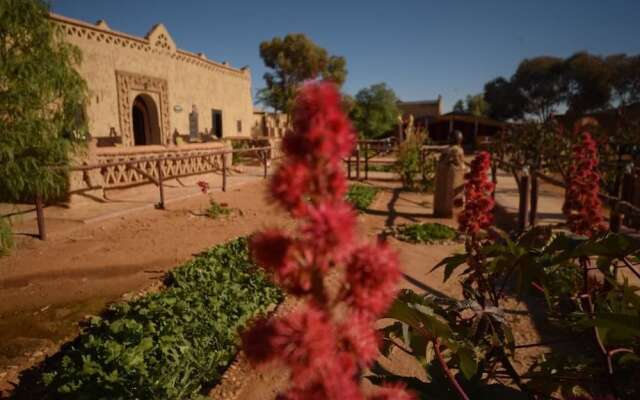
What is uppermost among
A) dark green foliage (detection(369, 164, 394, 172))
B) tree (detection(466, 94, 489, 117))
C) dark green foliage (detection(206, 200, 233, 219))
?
tree (detection(466, 94, 489, 117))

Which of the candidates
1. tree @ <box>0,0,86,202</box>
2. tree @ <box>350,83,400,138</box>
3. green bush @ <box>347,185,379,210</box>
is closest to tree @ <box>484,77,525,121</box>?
tree @ <box>350,83,400,138</box>

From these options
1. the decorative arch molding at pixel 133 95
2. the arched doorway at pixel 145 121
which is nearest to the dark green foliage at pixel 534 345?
the decorative arch molding at pixel 133 95

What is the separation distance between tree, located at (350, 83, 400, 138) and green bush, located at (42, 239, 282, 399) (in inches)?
1280

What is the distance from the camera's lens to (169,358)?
8.93 feet

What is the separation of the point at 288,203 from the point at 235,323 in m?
2.91

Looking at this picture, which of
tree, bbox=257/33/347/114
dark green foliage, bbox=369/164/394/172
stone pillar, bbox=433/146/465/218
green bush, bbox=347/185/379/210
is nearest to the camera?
stone pillar, bbox=433/146/465/218

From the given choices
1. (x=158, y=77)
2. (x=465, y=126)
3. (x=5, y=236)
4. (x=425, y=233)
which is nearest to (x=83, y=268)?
(x=5, y=236)

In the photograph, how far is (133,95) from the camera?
A: 45.8 ft

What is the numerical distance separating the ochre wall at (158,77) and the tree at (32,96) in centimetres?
317

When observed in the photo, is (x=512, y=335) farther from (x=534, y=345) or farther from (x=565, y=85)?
(x=565, y=85)

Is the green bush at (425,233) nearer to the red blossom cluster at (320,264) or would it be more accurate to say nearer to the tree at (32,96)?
the red blossom cluster at (320,264)

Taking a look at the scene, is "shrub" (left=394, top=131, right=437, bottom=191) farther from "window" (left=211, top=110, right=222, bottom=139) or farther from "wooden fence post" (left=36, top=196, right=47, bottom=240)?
"window" (left=211, top=110, right=222, bottom=139)

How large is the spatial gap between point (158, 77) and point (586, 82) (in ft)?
124

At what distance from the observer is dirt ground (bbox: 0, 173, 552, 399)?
292 cm
